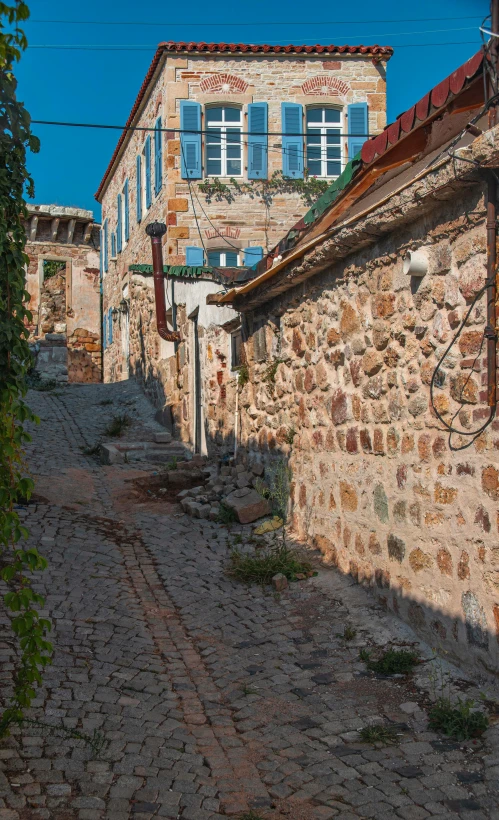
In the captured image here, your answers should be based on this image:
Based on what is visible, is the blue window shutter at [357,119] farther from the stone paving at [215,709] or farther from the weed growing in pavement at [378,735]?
the weed growing in pavement at [378,735]

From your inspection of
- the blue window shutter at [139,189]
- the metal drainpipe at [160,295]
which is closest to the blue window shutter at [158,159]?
the blue window shutter at [139,189]

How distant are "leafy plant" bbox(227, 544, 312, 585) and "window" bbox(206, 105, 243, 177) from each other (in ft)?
42.3

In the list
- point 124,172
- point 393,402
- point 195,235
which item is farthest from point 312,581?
point 124,172

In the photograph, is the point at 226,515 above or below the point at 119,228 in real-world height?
below

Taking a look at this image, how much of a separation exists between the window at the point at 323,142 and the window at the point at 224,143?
5.26ft

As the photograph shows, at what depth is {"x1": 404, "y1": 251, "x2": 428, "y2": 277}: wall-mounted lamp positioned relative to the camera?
4.56 meters

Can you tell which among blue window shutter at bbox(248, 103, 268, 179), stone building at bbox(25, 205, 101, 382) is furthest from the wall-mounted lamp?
stone building at bbox(25, 205, 101, 382)

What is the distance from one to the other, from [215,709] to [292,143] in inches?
607

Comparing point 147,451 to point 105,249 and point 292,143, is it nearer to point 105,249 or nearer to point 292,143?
point 292,143

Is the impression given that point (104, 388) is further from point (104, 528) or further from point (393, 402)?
point (393, 402)

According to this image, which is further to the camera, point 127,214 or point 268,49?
point 127,214

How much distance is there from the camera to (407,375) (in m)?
4.87

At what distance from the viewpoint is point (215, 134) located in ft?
56.2

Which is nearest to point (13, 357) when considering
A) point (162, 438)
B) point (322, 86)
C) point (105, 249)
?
point (162, 438)
